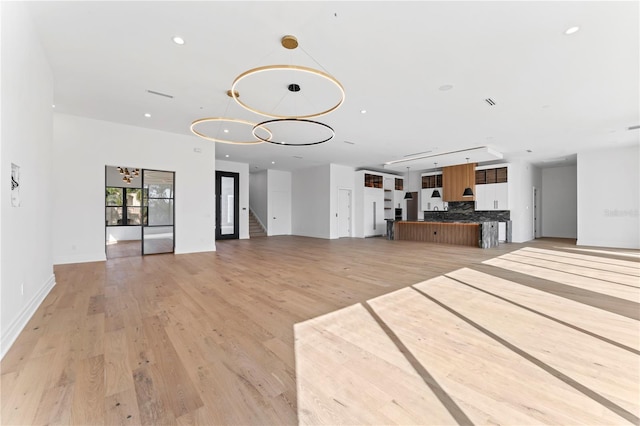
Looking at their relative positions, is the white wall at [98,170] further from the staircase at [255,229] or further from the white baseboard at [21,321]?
the staircase at [255,229]

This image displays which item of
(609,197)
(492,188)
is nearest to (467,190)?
(492,188)

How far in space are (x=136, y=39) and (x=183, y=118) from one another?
315cm

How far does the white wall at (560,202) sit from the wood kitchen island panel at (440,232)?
594 cm

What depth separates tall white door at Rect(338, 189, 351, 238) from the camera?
12625 mm

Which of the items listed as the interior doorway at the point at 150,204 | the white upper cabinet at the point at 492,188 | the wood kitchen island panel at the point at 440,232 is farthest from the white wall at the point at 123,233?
the white upper cabinet at the point at 492,188

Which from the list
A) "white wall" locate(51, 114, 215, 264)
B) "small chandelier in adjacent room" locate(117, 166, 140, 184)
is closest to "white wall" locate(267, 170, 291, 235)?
"white wall" locate(51, 114, 215, 264)

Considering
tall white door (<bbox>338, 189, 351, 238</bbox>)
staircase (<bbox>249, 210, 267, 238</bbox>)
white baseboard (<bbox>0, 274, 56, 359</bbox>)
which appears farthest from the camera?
staircase (<bbox>249, 210, 267, 238</bbox>)

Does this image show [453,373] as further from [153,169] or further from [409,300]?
[153,169]

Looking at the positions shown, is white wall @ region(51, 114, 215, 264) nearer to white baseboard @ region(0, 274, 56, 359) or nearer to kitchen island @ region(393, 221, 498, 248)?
white baseboard @ region(0, 274, 56, 359)

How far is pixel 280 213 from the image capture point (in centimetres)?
1382

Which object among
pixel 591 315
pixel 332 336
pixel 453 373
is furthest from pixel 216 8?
pixel 591 315

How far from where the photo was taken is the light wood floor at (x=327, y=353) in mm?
1696

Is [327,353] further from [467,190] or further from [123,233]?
[123,233]

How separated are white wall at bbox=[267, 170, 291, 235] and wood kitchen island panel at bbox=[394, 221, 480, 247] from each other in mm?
5488
